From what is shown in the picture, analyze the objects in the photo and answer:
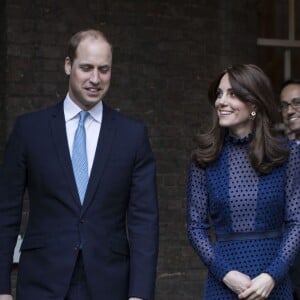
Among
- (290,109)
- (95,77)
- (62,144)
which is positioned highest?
(95,77)

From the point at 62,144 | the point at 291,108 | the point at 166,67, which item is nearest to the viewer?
the point at 62,144

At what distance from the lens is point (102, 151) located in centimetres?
454

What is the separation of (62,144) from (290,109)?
72.4 inches

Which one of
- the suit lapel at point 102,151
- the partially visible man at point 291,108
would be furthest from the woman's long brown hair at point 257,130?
the partially visible man at point 291,108

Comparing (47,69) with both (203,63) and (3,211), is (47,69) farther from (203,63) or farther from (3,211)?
(3,211)

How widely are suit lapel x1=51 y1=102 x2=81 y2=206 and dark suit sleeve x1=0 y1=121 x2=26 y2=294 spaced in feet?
0.63

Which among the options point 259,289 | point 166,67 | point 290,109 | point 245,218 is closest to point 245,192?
point 245,218

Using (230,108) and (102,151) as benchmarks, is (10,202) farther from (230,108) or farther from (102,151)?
(230,108)

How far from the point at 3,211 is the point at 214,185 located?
110cm

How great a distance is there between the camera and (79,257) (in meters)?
4.46

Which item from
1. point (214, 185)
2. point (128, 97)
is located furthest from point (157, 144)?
point (214, 185)

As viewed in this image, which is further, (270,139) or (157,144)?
(157,144)

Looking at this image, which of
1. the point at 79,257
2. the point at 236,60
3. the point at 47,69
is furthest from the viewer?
the point at 236,60

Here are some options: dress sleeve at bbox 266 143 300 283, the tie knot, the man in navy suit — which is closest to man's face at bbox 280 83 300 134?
dress sleeve at bbox 266 143 300 283
